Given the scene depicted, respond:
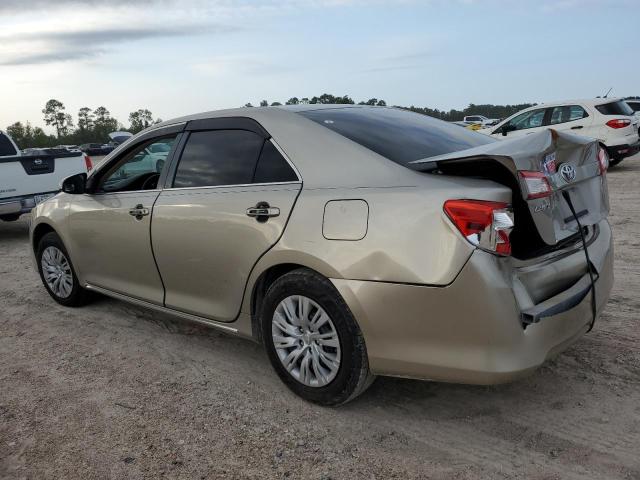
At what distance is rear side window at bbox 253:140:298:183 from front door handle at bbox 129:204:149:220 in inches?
39.6

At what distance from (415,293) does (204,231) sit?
4.81ft

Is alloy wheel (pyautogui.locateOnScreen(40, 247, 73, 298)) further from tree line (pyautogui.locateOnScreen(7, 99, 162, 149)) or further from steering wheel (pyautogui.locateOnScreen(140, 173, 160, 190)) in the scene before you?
tree line (pyautogui.locateOnScreen(7, 99, 162, 149))

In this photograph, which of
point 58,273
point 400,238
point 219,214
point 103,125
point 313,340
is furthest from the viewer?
point 103,125

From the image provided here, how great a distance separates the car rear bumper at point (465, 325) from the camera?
8.00 feet

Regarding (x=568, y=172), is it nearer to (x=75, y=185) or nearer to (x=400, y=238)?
(x=400, y=238)

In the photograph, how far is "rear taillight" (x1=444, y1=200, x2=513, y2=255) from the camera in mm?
2438

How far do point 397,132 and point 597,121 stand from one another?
1080 cm

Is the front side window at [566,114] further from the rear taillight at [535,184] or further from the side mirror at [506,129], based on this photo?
the rear taillight at [535,184]

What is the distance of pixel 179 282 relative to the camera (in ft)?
12.2

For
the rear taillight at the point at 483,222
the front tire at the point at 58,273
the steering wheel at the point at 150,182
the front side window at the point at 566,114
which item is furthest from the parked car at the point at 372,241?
the front side window at the point at 566,114

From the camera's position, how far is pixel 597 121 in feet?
40.5

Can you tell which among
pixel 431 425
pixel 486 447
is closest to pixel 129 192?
pixel 431 425

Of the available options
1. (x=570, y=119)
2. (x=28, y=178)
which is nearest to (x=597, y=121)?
(x=570, y=119)

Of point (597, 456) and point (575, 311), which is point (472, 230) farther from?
point (597, 456)
